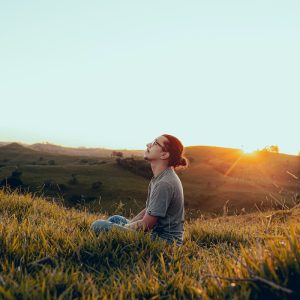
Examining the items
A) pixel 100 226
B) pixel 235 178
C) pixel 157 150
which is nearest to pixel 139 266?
pixel 100 226

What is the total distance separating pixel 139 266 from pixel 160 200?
190 cm

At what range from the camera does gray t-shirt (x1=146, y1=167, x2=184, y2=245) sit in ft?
23.6

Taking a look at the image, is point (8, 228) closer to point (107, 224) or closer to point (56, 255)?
point (56, 255)

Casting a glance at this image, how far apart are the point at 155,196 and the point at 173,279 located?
313cm

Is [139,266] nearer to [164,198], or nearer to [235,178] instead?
[164,198]

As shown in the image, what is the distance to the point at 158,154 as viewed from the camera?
7.84 m

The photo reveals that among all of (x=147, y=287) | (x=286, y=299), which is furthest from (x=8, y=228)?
(x=286, y=299)

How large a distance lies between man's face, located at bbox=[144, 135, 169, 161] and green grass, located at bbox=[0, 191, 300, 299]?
1.83 m

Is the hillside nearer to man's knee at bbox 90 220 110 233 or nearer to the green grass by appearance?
man's knee at bbox 90 220 110 233

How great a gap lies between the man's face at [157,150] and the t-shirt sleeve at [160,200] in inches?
27.6

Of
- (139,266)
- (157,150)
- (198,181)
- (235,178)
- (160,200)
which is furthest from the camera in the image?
(198,181)

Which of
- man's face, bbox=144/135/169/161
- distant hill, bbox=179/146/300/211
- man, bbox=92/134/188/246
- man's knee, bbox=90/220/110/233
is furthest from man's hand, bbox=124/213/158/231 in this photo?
distant hill, bbox=179/146/300/211

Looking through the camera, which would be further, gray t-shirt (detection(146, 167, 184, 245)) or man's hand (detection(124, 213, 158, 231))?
gray t-shirt (detection(146, 167, 184, 245))

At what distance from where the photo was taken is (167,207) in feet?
23.9
